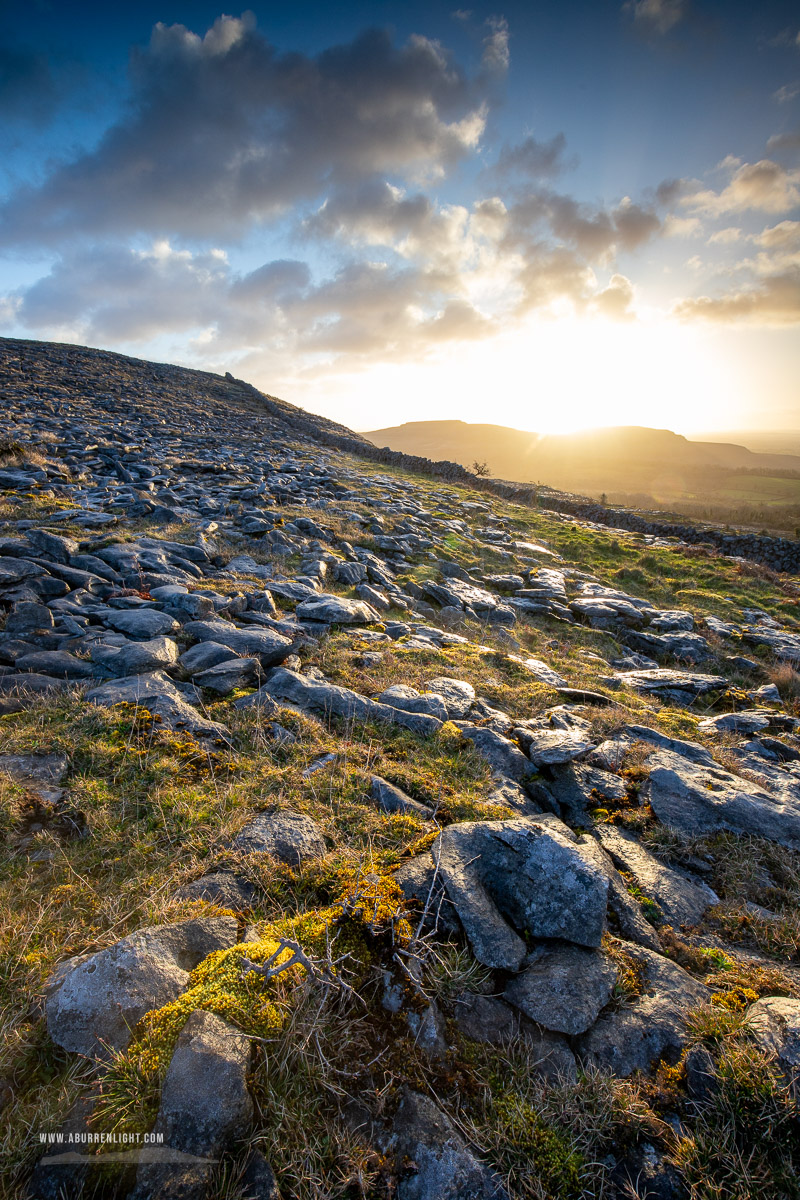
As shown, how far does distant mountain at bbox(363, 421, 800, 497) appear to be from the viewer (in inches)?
3349

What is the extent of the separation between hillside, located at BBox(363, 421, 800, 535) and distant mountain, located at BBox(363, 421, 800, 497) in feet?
0.60

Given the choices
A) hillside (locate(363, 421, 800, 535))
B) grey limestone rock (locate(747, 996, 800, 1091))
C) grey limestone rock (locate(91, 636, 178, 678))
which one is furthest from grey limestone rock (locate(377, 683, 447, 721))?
hillside (locate(363, 421, 800, 535))

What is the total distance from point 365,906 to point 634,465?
112m

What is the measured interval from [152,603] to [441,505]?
15.7 meters

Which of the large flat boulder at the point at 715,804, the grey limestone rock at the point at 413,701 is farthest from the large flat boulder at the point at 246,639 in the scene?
the large flat boulder at the point at 715,804

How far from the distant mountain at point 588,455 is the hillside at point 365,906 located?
6588cm

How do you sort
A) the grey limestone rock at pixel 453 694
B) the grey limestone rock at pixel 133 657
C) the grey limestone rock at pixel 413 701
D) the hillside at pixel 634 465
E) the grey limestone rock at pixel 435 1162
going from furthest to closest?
the hillside at pixel 634 465 < the grey limestone rock at pixel 453 694 < the grey limestone rock at pixel 413 701 < the grey limestone rock at pixel 133 657 < the grey limestone rock at pixel 435 1162

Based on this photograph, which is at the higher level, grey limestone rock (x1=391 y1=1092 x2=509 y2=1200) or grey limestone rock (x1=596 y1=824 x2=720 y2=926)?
grey limestone rock (x1=391 y1=1092 x2=509 y2=1200)

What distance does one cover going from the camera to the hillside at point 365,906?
84.0 inches

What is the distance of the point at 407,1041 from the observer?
252 centimetres

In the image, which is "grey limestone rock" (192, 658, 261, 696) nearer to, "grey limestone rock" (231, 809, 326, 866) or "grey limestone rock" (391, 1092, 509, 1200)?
"grey limestone rock" (231, 809, 326, 866)

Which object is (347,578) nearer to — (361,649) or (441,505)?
(361,649)

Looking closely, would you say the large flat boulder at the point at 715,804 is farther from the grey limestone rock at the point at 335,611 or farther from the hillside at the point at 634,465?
the hillside at the point at 634,465

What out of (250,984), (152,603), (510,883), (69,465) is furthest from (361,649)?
(69,465)
